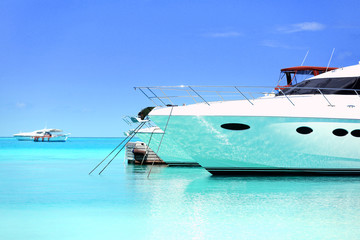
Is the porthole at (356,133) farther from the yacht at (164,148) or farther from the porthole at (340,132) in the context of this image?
the yacht at (164,148)

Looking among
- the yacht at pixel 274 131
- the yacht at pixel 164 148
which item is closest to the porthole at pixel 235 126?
the yacht at pixel 274 131

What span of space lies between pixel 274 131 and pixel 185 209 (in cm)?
630

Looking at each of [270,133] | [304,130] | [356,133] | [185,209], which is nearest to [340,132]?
[356,133]

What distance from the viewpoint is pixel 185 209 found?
38.0 ft

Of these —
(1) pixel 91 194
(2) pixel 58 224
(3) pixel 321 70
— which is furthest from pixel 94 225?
(3) pixel 321 70

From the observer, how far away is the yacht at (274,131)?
54.9 ft

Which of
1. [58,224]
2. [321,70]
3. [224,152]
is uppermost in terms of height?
[321,70]

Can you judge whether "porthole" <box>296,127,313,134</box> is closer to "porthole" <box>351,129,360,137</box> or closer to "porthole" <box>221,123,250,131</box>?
"porthole" <box>351,129,360,137</box>

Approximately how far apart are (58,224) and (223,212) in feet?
12.1

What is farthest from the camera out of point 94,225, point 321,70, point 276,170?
point 321,70

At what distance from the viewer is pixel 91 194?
1462 cm

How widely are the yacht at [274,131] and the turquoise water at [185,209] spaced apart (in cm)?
63

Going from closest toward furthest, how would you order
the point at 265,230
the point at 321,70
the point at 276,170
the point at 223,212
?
the point at 265,230
the point at 223,212
the point at 276,170
the point at 321,70

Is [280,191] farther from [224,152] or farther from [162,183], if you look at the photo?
[162,183]
